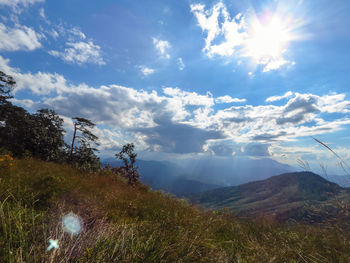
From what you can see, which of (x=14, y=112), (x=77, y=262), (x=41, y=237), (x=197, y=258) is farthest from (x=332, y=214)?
(x=14, y=112)

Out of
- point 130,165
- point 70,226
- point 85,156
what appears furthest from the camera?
point 85,156

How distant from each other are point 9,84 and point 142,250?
24.2 meters

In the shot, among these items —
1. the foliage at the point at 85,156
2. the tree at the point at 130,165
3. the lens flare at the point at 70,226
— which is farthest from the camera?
the foliage at the point at 85,156

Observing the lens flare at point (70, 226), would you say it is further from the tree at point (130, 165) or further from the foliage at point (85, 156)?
the foliage at point (85, 156)

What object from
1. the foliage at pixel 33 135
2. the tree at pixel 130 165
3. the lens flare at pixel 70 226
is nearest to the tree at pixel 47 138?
the foliage at pixel 33 135

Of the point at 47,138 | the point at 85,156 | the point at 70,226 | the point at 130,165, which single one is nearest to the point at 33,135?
the point at 47,138

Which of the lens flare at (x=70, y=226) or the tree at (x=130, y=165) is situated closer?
the lens flare at (x=70, y=226)

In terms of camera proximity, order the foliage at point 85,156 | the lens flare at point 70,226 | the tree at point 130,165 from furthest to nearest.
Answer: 1. the foliage at point 85,156
2. the tree at point 130,165
3. the lens flare at point 70,226

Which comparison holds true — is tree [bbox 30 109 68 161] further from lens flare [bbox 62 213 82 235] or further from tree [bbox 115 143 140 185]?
lens flare [bbox 62 213 82 235]

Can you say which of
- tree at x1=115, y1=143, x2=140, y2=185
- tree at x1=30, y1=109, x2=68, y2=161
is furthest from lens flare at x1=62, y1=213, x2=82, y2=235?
tree at x1=30, y1=109, x2=68, y2=161

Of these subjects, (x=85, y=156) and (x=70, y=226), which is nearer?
(x=70, y=226)

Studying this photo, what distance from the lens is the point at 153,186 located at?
9969mm

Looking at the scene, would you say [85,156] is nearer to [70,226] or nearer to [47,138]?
[47,138]

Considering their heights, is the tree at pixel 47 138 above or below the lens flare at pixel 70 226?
above
